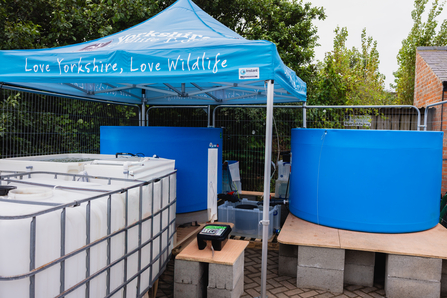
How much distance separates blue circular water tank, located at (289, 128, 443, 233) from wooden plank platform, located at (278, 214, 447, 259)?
0.40ft

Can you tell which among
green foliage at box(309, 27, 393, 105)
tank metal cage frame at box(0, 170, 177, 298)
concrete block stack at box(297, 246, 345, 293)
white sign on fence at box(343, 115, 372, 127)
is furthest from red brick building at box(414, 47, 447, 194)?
tank metal cage frame at box(0, 170, 177, 298)

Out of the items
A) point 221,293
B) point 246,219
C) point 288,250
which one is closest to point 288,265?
point 288,250

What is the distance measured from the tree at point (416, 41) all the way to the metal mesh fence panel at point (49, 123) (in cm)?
1595

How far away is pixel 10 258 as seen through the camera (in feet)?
5.64

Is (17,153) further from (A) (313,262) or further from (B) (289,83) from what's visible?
(A) (313,262)

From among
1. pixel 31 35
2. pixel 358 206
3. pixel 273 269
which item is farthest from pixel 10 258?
pixel 31 35

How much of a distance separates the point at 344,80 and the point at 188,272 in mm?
10308

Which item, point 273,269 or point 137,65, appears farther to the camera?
point 273,269

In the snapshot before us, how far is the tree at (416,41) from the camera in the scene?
17.7 m

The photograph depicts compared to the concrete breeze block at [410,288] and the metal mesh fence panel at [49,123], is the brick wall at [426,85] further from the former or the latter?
the metal mesh fence panel at [49,123]

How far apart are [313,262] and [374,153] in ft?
4.91

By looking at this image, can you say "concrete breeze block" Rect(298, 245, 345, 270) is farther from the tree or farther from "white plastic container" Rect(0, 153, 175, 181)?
the tree

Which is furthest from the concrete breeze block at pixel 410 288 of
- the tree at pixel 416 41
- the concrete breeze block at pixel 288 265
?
the tree at pixel 416 41

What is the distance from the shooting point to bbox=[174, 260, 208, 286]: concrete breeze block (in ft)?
11.3
